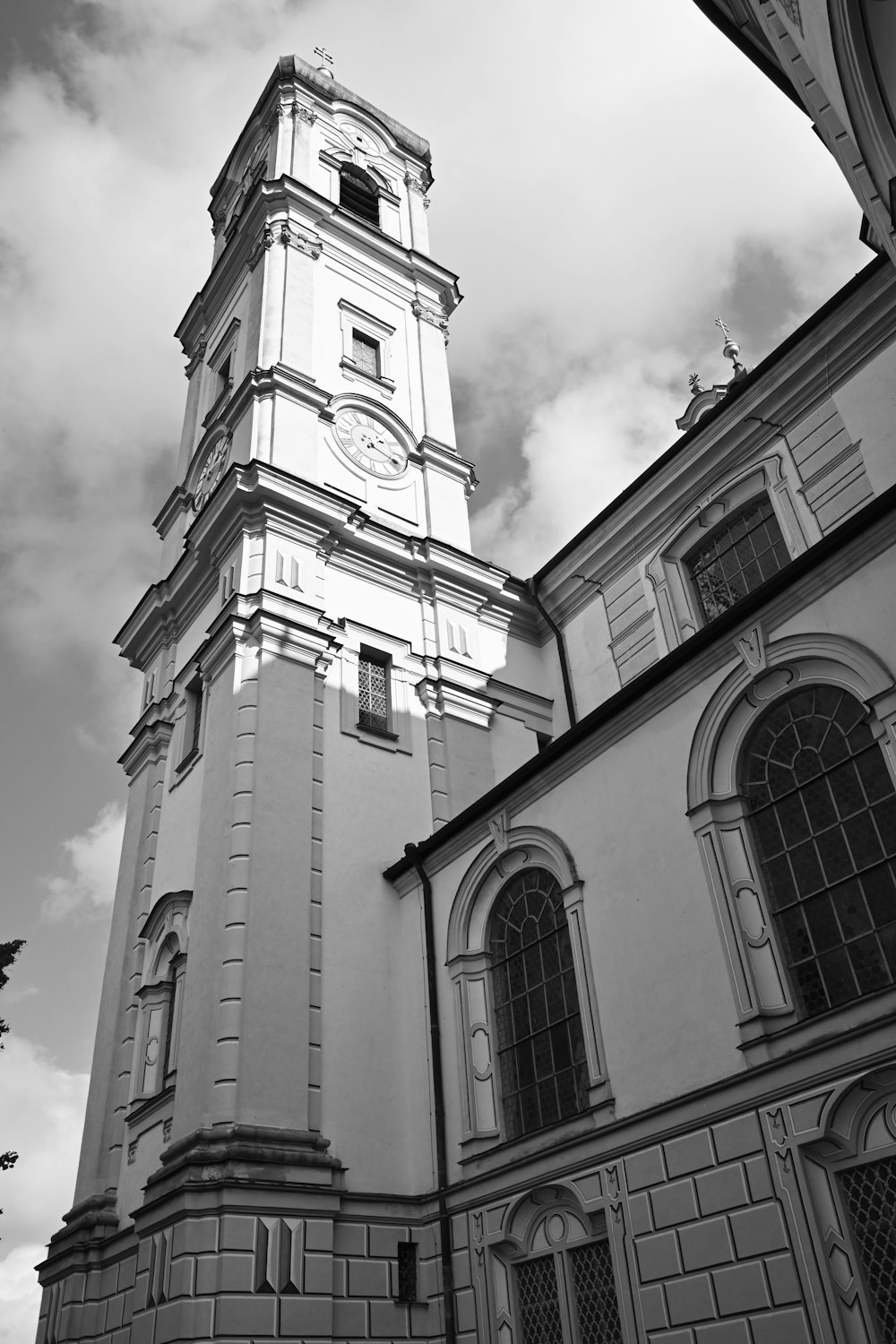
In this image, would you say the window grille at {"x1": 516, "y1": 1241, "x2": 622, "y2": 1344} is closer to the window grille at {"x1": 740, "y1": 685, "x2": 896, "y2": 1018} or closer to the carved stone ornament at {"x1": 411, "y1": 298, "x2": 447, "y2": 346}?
the window grille at {"x1": 740, "y1": 685, "x2": 896, "y2": 1018}

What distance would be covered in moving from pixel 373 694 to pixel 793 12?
10.7 m

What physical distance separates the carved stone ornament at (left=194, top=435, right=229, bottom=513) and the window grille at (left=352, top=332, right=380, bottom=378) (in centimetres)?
318

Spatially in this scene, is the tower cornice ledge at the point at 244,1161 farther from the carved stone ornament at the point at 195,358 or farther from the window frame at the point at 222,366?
the carved stone ornament at the point at 195,358

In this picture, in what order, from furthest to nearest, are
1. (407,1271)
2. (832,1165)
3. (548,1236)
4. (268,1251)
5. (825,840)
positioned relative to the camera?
1. (407,1271)
2. (268,1251)
3. (548,1236)
4. (825,840)
5. (832,1165)

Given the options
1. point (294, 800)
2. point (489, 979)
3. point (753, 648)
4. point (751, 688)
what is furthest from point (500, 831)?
point (753, 648)

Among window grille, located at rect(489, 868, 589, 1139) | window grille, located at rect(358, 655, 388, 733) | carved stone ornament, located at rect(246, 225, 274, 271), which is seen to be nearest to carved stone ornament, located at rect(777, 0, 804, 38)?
window grille, located at rect(489, 868, 589, 1139)

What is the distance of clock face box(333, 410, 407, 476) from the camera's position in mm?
20625

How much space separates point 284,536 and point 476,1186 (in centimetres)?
987

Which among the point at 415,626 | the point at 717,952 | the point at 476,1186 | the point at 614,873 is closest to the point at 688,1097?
the point at 717,952

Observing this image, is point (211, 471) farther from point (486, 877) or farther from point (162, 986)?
point (486, 877)

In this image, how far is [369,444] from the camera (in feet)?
69.0

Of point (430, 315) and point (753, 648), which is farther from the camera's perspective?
point (430, 315)

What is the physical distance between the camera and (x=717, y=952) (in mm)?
10648

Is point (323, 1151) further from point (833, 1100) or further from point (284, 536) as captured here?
point (284, 536)
